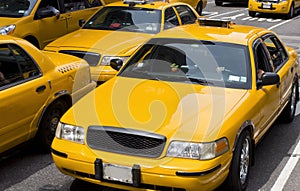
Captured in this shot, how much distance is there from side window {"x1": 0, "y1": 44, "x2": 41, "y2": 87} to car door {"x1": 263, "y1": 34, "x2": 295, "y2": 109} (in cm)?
293

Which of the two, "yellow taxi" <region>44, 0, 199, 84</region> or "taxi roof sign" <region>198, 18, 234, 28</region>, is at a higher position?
"taxi roof sign" <region>198, 18, 234, 28</region>

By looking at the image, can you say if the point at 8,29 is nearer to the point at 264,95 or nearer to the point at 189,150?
the point at 264,95

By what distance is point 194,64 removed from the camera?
557cm

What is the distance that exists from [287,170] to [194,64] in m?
1.57

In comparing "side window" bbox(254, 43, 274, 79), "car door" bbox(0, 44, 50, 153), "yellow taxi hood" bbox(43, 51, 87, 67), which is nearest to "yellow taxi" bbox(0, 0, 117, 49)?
"yellow taxi hood" bbox(43, 51, 87, 67)

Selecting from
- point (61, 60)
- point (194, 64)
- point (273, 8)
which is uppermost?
point (194, 64)

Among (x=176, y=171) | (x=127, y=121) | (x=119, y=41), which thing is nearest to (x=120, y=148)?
(x=127, y=121)

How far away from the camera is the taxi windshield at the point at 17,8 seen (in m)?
9.72

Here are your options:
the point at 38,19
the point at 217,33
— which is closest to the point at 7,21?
the point at 38,19

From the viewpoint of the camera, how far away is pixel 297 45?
549 inches

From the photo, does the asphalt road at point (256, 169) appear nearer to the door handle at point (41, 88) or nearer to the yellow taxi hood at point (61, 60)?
the door handle at point (41, 88)

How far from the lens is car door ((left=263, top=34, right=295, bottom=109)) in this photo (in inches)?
249

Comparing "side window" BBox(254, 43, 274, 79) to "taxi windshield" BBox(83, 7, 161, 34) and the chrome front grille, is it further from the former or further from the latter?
"taxi windshield" BBox(83, 7, 161, 34)

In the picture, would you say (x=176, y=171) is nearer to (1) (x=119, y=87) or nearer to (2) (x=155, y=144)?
(2) (x=155, y=144)
